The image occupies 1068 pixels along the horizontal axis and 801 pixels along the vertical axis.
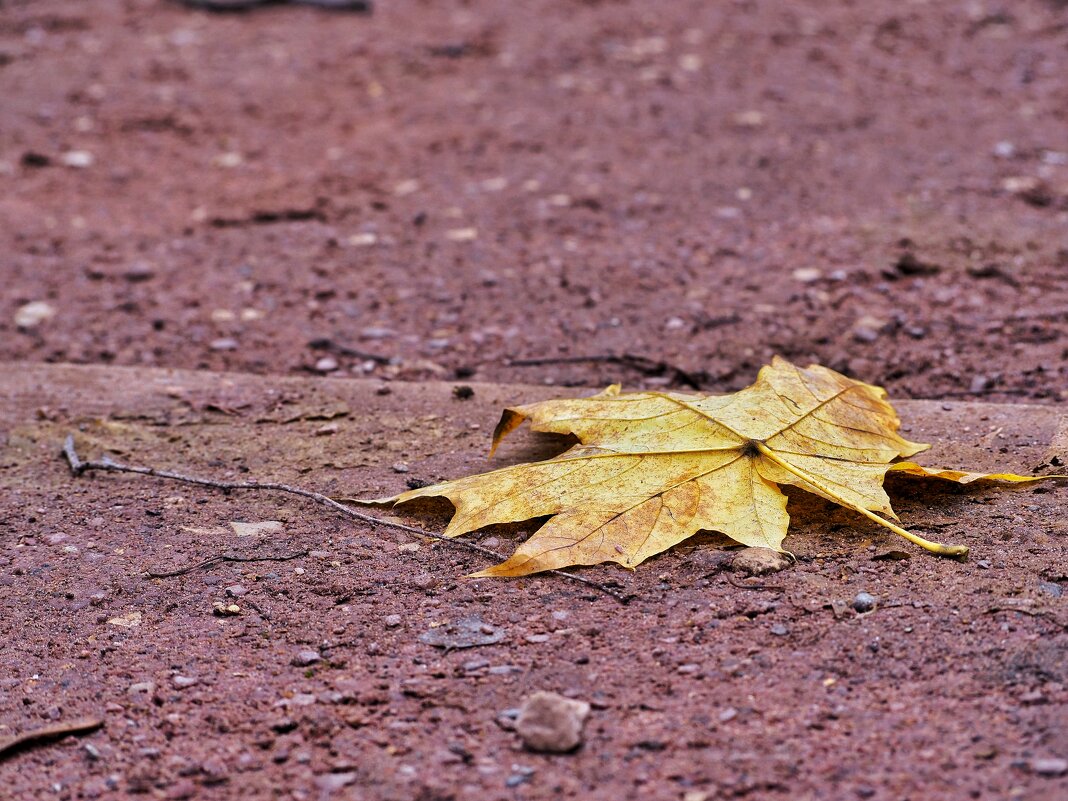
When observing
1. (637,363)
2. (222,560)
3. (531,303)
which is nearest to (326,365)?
(531,303)

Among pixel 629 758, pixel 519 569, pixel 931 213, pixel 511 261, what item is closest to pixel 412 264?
pixel 511 261

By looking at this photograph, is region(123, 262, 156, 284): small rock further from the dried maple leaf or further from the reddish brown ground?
the dried maple leaf

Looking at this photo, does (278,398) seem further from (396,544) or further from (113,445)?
(396,544)

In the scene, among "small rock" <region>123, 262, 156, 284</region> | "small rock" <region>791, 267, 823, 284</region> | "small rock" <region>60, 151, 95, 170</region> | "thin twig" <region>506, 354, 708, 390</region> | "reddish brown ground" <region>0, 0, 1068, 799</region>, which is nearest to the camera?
"reddish brown ground" <region>0, 0, 1068, 799</region>

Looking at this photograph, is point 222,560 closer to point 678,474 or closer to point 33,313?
point 678,474

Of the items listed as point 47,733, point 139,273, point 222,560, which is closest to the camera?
point 47,733

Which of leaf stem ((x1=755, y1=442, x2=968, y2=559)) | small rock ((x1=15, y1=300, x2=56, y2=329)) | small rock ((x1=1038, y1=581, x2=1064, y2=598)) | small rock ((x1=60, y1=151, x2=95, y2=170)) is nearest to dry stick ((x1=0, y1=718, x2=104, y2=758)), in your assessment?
leaf stem ((x1=755, y1=442, x2=968, y2=559))

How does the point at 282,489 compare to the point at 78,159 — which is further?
the point at 78,159
